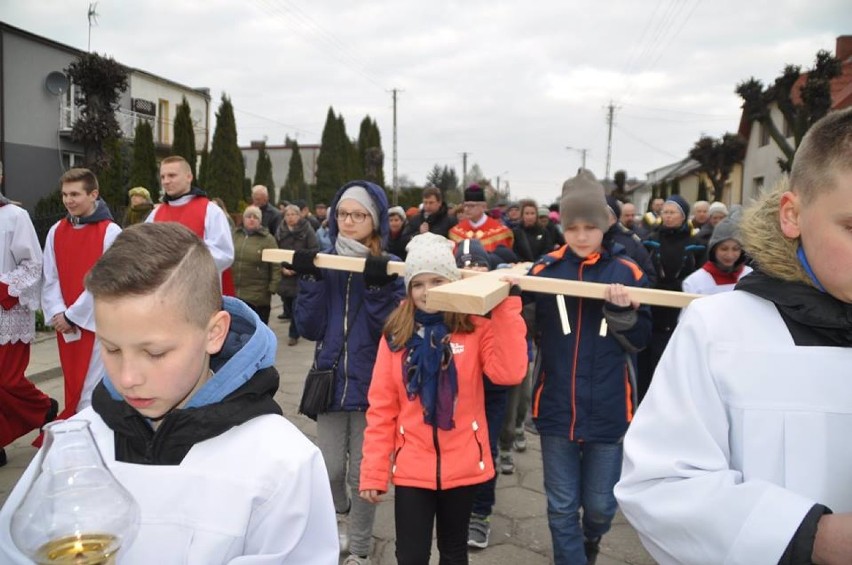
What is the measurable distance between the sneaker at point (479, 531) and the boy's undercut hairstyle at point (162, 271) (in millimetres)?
2761

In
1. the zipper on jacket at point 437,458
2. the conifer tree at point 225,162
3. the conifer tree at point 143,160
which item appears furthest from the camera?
the conifer tree at point 225,162

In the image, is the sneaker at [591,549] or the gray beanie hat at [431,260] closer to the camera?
the gray beanie hat at [431,260]

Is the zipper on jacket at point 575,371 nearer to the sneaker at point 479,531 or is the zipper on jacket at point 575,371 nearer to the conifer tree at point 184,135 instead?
the sneaker at point 479,531

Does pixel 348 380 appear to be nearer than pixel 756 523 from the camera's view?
No

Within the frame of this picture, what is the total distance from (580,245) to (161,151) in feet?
119

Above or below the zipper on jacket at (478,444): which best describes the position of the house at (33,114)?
above

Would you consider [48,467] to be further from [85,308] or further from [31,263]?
[31,263]

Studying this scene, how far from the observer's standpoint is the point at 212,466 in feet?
4.99

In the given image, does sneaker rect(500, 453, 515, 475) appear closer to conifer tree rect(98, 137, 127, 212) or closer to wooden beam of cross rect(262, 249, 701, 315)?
wooden beam of cross rect(262, 249, 701, 315)

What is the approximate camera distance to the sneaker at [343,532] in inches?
146

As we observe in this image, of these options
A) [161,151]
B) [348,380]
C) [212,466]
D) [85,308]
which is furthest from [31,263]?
[161,151]

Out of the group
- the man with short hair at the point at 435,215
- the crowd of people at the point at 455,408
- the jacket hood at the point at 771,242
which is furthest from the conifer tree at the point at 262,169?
the jacket hood at the point at 771,242

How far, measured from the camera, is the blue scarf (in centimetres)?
293

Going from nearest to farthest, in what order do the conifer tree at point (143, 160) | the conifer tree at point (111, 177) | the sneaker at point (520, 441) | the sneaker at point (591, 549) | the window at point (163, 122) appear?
the sneaker at point (591, 549), the sneaker at point (520, 441), the conifer tree at point (111, 177), the conifer tree at point (143, 160), the window at point (163, 122)
